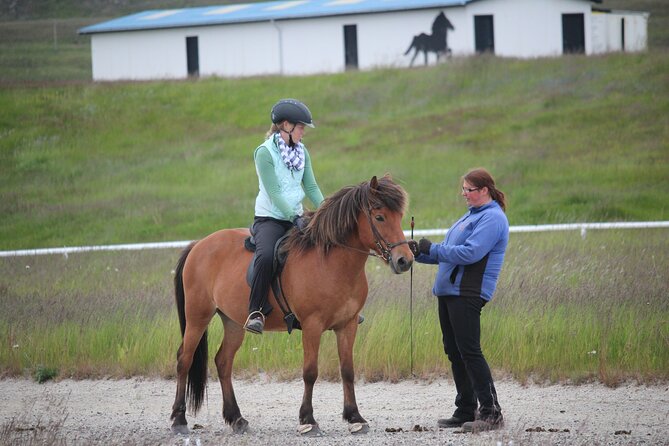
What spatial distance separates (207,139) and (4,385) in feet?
86.3

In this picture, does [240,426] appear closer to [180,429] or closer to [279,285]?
[180,429]

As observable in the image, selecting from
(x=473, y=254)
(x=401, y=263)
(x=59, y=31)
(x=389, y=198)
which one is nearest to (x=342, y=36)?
(x=389, y=198)

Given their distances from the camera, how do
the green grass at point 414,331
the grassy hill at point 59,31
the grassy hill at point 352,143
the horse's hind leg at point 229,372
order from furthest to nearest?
the grassy hill at point 59,31, the grassy hill at point 352,143, the green grass at point 414,331, the horse's hind leg at point 229,372

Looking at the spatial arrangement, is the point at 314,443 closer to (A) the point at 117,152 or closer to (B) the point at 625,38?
(A) the point at 117,152

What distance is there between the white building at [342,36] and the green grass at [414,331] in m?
30.8

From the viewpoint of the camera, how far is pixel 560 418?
826 cm

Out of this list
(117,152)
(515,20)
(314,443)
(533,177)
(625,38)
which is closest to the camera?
(314,443)

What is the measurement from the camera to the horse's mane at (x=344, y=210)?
24.7ft

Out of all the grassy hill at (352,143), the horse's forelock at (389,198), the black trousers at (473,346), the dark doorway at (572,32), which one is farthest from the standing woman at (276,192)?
the dark doorway at (572,32)

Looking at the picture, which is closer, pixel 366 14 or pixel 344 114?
pixel 344 114

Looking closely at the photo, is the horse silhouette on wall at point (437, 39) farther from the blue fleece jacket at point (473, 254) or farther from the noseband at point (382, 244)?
the noseband at point (382, 244)

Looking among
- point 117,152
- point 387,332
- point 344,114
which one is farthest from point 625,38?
point 387,332

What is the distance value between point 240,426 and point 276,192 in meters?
2.07

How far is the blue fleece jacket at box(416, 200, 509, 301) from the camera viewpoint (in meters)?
7.48
